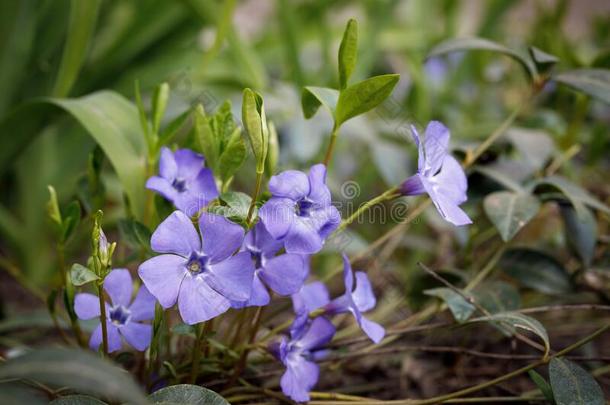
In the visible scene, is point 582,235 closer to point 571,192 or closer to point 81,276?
point 571,192

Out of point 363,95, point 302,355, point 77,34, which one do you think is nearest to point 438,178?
point 363,95

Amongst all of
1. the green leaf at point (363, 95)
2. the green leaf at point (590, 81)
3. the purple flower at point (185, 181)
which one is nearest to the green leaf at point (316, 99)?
the green leaf at point (363, 95)

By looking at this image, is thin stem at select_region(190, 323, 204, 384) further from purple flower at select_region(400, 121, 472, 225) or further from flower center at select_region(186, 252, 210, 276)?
purple flower at select_region(400, 121, 472, 225)

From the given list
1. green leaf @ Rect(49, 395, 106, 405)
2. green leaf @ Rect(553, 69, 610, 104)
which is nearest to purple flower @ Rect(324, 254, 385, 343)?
green leaf @ Rect(49, 395, 106, 405)

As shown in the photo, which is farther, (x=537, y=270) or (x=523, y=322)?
(x=537, y=270)

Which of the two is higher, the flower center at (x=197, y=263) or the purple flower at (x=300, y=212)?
the purple flower at (x=300, y=212)

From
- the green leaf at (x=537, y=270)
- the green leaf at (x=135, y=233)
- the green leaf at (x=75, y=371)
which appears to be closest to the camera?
the green leaf at (x=75, y=371)

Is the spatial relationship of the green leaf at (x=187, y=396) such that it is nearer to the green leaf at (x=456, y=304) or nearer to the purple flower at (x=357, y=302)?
the purple flower at (x=357, y=302)
